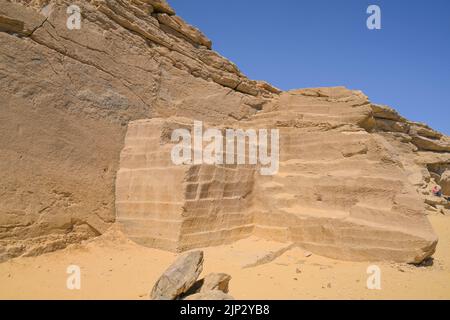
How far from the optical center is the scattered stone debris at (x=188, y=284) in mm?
3529

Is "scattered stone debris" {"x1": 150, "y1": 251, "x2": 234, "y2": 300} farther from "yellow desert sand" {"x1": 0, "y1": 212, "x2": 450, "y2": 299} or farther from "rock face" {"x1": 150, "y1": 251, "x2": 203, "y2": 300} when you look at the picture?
"yellow desert sand" {"x1": 0, "y1": 212, "x2": 450, "y2": 299}

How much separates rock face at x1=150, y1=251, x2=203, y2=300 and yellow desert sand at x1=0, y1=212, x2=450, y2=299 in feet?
0.91

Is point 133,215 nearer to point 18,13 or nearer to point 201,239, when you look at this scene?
point 201,239

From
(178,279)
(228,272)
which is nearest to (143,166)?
(228,272)

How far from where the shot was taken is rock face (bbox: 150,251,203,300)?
3.62 metres

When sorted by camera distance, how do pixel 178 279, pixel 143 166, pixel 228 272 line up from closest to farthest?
pixel 178 279
pixel 228 272
pixel 143 166

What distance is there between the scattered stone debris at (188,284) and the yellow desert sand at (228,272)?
25 cm

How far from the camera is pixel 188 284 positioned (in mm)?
3709

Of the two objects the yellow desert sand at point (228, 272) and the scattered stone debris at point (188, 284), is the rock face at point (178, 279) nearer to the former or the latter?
the scattered stone debris at point (188, 284)

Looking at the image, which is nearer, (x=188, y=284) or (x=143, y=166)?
(x=188, y=284)

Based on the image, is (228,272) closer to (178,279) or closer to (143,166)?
(178,279)

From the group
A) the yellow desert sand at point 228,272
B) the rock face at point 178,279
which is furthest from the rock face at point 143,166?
the rock face at point 178,279

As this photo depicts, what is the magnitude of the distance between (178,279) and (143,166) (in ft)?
8.94

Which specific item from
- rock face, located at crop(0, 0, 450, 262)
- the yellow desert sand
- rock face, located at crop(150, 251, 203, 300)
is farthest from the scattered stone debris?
rock face, located at crop(0, 0, 450, 262)
